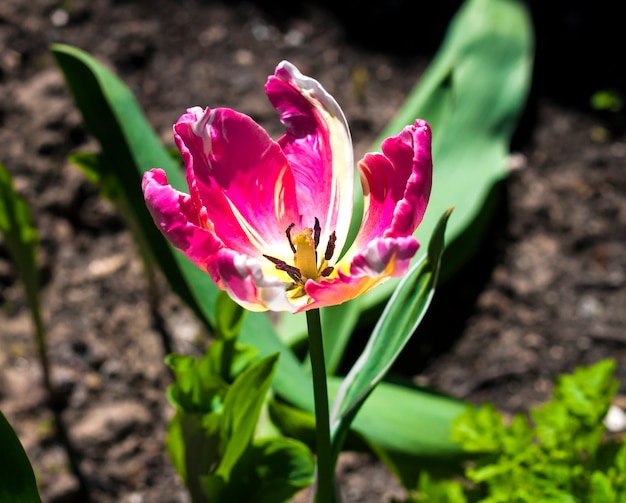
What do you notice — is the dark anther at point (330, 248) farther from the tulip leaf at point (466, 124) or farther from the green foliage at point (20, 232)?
the green foliage at point (20, 232)

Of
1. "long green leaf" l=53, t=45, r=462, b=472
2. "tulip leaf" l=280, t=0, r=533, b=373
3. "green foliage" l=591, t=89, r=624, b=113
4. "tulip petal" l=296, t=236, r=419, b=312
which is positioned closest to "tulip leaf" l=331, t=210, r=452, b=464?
"tulip petal" l=296, t=236, r=419, b=312

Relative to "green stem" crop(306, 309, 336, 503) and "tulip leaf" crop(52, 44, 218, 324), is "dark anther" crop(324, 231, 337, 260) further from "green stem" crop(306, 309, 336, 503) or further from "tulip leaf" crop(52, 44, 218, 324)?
"tulip leaf" crop(52, 44, 218, 324)

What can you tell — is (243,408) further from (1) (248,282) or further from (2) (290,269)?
(1) (248,282)

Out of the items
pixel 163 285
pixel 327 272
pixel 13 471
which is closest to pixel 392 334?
pixel 327 272

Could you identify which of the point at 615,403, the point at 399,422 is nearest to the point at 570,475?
the point at 399,422

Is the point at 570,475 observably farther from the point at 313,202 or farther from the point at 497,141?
the point at 497,141

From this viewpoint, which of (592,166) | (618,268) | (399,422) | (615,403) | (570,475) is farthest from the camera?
(592,166)

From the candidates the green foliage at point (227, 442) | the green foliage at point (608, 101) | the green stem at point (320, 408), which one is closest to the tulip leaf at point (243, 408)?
the green foliage at point (227, 442)

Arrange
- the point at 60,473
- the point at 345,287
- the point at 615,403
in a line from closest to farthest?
the point at 345,287, the point at 60,473, the point at 615,403
